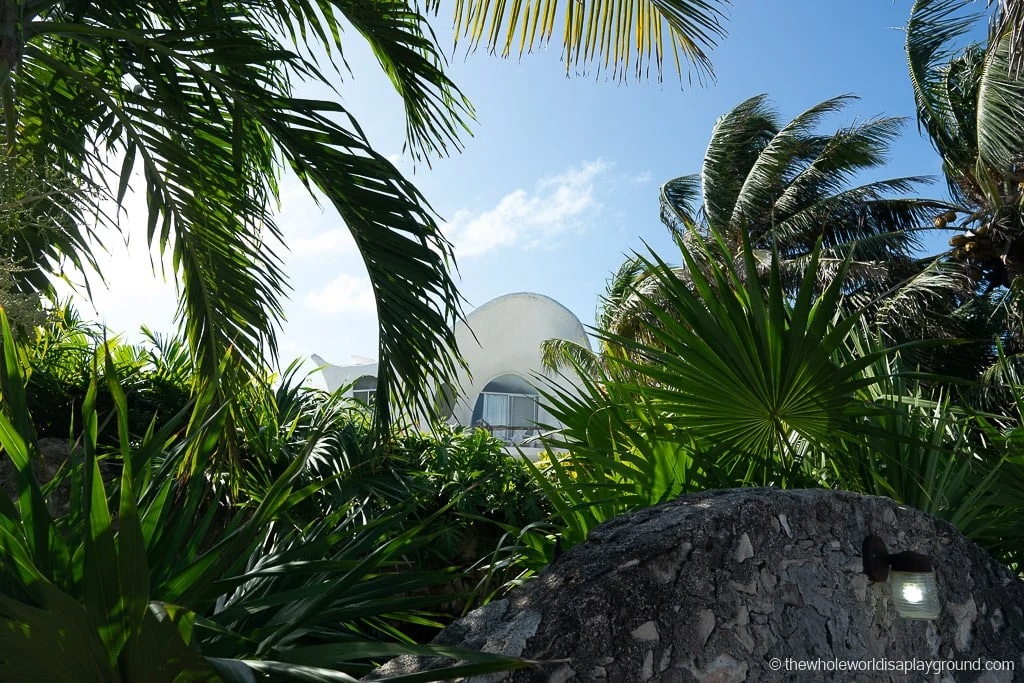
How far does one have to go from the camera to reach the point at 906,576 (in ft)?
7.23

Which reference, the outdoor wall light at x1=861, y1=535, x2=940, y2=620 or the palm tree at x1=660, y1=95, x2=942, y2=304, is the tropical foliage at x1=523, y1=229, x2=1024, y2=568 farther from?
the palm tree at x1=660, y1=95, x2=942, y2=304

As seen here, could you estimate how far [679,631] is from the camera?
190cm

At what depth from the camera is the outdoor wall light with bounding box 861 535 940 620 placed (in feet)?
7.16

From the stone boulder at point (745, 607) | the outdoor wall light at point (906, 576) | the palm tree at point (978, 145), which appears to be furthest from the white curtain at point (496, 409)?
Result: the outdoor wall light at point (906, 576)

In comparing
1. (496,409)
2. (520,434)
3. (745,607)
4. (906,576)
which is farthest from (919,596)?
(496,409)

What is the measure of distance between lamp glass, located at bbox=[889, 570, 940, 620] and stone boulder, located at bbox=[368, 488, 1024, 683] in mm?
51

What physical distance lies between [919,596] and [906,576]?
0.06 metres

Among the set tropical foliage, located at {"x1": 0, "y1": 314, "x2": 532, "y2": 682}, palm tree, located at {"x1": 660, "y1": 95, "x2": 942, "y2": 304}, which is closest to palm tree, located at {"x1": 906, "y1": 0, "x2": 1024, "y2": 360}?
palm tree, located at {"x1": 660, "y1": 95, "x2": 942, "y2": 304}

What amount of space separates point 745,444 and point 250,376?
247cm

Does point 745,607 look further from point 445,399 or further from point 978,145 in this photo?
point 978,145

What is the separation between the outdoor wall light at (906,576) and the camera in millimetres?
2184

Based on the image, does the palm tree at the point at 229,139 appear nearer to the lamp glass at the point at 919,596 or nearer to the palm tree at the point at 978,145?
the lamp glass at the point at 919,596

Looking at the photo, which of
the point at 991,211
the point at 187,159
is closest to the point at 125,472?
the point at 187,159

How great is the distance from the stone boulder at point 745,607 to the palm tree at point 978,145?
1155 cm
